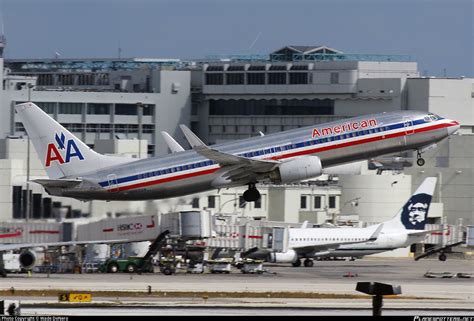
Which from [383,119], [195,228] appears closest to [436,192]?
[195,228]

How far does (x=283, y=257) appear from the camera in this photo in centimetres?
11481

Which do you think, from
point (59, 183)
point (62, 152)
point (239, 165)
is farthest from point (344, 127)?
point (62, 152)

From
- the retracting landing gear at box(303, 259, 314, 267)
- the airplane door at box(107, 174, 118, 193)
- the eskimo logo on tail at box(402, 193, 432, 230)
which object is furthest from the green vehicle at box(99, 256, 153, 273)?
the eskimo logo on tail at box(402, 193, 432, 230)

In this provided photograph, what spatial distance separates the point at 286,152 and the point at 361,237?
3627 cm

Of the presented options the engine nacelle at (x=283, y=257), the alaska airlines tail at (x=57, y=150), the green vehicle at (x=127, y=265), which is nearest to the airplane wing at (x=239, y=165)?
the alaska airlines tail at (x=57, y=150)

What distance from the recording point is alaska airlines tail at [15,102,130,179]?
292 ft

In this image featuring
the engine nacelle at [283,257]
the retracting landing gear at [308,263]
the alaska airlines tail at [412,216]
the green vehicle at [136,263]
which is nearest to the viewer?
the green vehicle at [136,263]

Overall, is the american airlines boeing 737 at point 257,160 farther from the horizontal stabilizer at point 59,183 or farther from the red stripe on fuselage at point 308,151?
the horizontal stabilizer at point 59,183

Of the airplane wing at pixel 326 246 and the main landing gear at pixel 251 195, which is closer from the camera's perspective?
the main landing gear at pixel 251 195

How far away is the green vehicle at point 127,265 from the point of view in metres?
102

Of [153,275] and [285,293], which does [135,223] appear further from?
[285,293]

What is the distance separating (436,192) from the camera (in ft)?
506

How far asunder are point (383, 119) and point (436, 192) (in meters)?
68.2

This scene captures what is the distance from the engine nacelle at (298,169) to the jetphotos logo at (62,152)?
13037 mm
